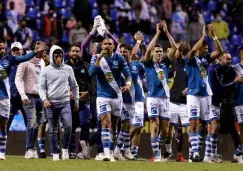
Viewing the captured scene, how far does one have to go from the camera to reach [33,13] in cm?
3288

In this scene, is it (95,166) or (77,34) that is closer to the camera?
(95,166)

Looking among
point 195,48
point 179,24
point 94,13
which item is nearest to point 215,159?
point 195,48

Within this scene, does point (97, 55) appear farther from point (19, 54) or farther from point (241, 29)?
point (241, 29)

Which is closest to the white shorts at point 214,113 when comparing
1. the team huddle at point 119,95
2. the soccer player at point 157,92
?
the team huddle at point 119,95

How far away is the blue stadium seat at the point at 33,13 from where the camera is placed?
3281 cm

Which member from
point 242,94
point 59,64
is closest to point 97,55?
point 59,64

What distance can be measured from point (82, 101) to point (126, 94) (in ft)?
3.23

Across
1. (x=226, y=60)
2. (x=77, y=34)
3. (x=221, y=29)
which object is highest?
(x=221, y=29)

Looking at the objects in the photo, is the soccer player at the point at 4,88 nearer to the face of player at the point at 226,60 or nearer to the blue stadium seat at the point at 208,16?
the face of player at the point at 226,60

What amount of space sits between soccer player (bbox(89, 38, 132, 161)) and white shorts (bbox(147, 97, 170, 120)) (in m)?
0.86

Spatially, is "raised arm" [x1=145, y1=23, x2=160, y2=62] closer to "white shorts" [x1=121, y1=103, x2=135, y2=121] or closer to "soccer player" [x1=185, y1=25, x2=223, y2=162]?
"soccer player" [x1=185, y1=25, x2=223, y2=162]

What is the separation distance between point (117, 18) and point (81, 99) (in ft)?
43.6

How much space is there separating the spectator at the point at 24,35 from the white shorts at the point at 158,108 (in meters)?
11.4

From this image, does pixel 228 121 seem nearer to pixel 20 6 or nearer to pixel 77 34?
pixel 77 34
